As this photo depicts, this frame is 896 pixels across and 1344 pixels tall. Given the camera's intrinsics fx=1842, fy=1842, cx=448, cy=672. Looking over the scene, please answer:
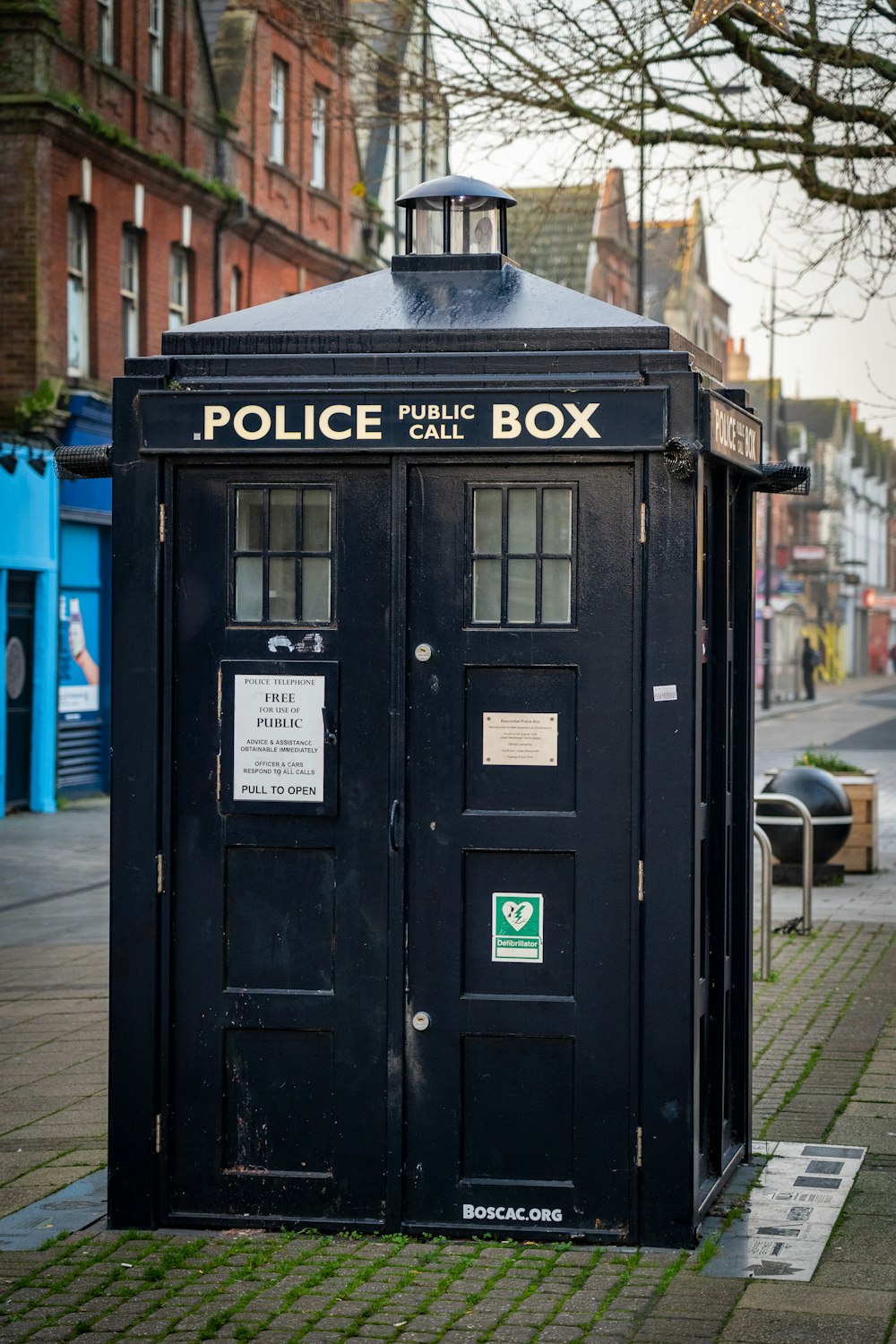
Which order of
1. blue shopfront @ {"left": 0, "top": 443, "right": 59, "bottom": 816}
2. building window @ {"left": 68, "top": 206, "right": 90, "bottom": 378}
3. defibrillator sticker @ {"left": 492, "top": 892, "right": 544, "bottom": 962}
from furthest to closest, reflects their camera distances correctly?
1. building window @ {"left": 68, "top": 206, "right": 90, "bottom": 378}
2. blue shopfront @ {"left": 0, "top": 443, "right": 59, "bottom": 816}
3. defibrillator sticker @ {"left": 492, "top": 892, "right": 544, "bottom": 962}

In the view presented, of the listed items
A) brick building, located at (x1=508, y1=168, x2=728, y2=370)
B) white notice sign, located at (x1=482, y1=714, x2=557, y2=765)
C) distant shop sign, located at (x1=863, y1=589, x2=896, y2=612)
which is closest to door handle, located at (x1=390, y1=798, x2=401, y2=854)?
white notice sign, located at (x1=482, y1=714, x2=557, y2=765)

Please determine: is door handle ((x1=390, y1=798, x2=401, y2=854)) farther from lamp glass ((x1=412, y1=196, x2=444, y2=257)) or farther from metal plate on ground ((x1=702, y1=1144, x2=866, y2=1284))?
lamp glass ((x1=412, y1=196, x2=444, y2=257))

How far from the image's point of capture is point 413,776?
5555 millimetres

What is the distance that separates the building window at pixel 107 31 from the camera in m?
22.6

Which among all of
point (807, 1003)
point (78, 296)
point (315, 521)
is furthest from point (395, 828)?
point (78, 296)

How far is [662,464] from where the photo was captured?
5.37m

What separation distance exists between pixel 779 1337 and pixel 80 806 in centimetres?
1760

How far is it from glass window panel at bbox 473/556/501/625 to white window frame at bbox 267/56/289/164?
2407cm

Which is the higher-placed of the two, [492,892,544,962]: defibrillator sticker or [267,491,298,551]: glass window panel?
[267,491,298,551]: glass window panel

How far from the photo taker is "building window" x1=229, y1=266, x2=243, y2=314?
27094 millimetres

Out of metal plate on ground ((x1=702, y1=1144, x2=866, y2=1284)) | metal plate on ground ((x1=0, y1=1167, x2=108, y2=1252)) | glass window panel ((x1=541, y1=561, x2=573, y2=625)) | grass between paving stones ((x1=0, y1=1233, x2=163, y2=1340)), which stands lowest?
metal plate on ground ((x1=0, y1=1167, x2=108, y2=1252))

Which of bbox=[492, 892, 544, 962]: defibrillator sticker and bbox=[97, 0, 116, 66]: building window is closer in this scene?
bbox=[492, 892, 544, 962]: defibrillator sticker

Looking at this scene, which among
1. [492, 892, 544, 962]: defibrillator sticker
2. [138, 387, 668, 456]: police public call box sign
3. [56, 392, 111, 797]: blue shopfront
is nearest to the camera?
[138, 387, 668, 456]: police public call box sign

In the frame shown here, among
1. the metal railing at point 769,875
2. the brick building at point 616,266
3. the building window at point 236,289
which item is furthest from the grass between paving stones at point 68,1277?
the brick building at point 616,266
